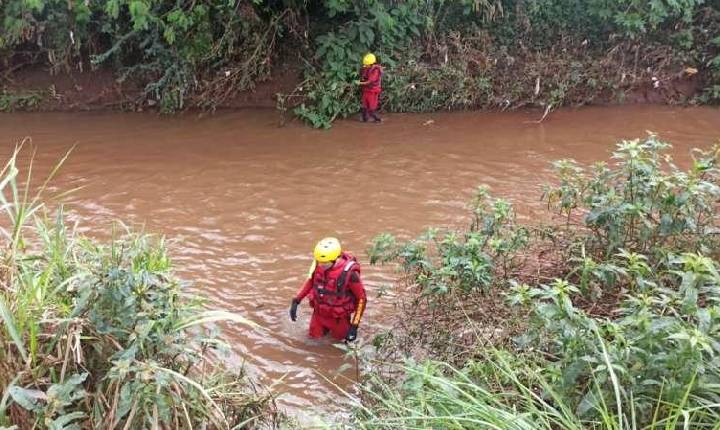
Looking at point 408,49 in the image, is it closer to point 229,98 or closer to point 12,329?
point 229,98

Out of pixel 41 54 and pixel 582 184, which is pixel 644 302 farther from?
pixel 41 54

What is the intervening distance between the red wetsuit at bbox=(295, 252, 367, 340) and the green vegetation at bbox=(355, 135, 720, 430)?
0.98ft

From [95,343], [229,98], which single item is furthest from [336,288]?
[229,98]

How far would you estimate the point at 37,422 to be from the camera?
3.11 metres

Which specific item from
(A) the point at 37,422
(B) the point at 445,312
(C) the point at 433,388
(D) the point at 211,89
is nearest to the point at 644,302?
(C) the point at 433,388

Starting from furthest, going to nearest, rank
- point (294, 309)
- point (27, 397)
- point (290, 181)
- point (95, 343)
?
1. point (290, 181)
2. point (294, 309)
3. point (95, 343)
4. point (27, 397)

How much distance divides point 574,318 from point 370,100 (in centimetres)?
825

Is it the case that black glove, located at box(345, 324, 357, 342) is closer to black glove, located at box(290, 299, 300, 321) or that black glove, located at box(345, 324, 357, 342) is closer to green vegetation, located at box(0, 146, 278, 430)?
black glove, located at box(290, 299, 300, 321)

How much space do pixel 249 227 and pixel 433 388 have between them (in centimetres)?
464

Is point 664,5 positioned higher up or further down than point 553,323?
higher up

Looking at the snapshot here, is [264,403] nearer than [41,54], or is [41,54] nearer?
[264,403]

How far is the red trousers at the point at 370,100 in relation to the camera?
443 inches

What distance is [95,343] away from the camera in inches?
133

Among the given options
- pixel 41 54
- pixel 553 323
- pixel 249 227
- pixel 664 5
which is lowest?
pixel 249 227
